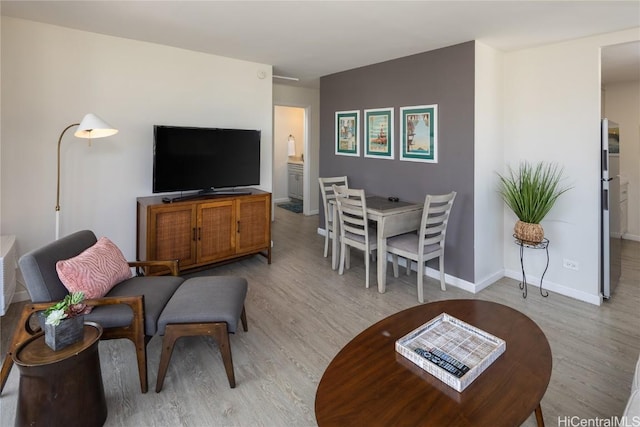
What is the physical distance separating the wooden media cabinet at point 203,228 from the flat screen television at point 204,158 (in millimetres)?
191

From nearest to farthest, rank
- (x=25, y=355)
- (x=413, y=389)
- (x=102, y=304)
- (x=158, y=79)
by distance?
(x=413, y=389)
(x=25, y=355)
(x=102, y=304)
(x=158, y=79)

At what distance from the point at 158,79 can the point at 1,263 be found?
2.21m

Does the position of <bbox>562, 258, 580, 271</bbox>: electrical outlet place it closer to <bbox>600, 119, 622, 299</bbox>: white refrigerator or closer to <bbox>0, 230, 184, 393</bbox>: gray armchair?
<bbox>600, 119, 622, 299</bbox>: white refrigerator

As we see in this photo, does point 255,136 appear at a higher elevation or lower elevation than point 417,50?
lower

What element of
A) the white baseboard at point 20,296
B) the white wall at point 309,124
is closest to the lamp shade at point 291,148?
the white wall at point 309,124

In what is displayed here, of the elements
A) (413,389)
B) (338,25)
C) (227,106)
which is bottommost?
(413,389)

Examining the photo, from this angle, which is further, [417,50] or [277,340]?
[417,50]

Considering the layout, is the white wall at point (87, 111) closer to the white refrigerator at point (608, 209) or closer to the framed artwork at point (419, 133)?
the framed artwork at point (419, 133)

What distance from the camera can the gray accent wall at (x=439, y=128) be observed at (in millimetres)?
3475

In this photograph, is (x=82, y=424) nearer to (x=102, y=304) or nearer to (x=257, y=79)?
(x=102, y=304)

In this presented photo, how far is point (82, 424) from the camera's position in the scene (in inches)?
65.9

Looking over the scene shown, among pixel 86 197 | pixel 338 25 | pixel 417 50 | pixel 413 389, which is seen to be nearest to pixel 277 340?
pixel 413 389
